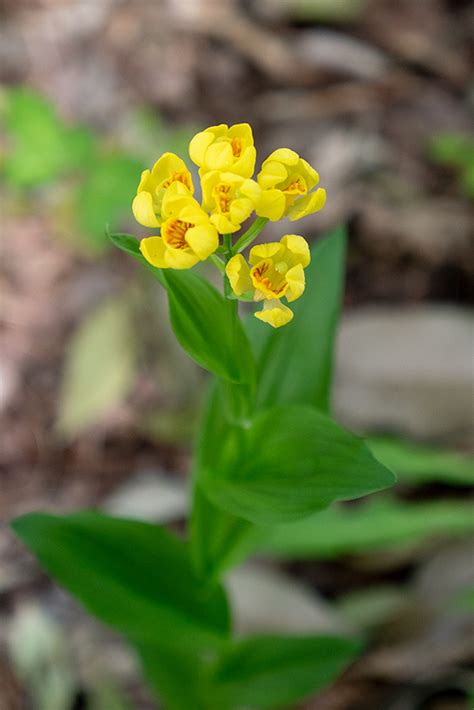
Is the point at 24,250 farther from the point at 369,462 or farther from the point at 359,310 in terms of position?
the point at 369,462

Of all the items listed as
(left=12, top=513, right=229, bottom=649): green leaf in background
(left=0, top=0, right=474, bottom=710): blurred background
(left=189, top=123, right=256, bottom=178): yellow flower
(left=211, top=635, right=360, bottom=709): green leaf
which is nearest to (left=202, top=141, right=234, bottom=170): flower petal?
(left=189, top=123, right=256, bottom=178): yellow flower

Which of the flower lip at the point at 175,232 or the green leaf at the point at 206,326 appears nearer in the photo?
the flower lip at the point at 175,232

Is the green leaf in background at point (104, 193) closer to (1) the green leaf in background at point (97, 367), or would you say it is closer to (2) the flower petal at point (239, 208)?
(1) the green leaf in background at point (97, 367)

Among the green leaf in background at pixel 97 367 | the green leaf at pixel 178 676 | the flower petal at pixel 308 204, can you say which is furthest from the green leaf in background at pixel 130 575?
the green leaf in background at pixel 97 367

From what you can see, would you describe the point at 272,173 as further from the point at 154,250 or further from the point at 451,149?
the point at 451,149

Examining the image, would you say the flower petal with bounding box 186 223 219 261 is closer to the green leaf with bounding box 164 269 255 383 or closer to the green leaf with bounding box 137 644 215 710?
the green leaf with bounding box 164 269 255 383
